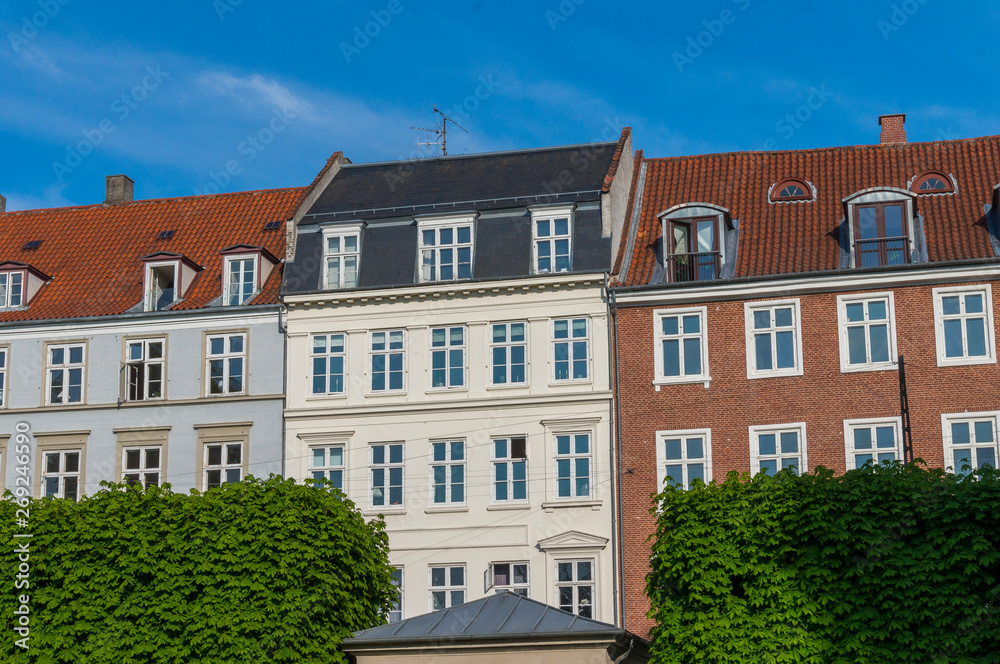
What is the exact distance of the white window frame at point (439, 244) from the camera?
41531 millimetres

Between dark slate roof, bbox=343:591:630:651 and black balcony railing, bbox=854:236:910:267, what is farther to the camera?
black balcony railing, bbox=854:236:910:267

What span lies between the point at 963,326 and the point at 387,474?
51.8 feet

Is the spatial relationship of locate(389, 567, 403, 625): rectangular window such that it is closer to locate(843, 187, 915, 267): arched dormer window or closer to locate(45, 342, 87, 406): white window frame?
locate(45, 342, 87, 406): white window frame

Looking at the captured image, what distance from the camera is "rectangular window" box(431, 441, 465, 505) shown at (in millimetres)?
39656

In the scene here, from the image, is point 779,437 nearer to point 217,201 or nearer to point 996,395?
point 996,395

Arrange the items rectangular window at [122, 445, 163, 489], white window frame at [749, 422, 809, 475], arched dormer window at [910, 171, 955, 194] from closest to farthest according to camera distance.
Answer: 1. white window frame at [749, 422, 809, 475]
2. arched dormer window at [910, 171, 955, 194]
3. rectangular window at [122, 445, 163, 489]

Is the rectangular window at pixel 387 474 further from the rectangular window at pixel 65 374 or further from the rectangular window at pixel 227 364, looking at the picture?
the rectangular window at pixel 65 374

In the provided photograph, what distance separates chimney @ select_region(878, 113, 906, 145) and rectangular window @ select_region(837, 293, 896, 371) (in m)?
8.64


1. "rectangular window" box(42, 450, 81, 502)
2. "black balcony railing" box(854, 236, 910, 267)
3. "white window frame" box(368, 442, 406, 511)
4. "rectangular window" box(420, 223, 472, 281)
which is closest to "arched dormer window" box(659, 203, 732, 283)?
"black balcony railing" box(854, 236, 910, 267)

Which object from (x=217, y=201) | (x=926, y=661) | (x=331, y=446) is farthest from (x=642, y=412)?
(x=217, y=201)

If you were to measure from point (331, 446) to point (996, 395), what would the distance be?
17.7 meters

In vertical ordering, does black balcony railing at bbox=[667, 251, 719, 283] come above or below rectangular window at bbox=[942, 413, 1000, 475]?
above

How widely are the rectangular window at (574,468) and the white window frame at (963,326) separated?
9.45 m

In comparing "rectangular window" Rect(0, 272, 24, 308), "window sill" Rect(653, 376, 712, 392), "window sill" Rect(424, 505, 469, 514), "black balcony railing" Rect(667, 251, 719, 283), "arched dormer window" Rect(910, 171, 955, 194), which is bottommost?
"window sill" Rect(424, 505, 469, 514)
